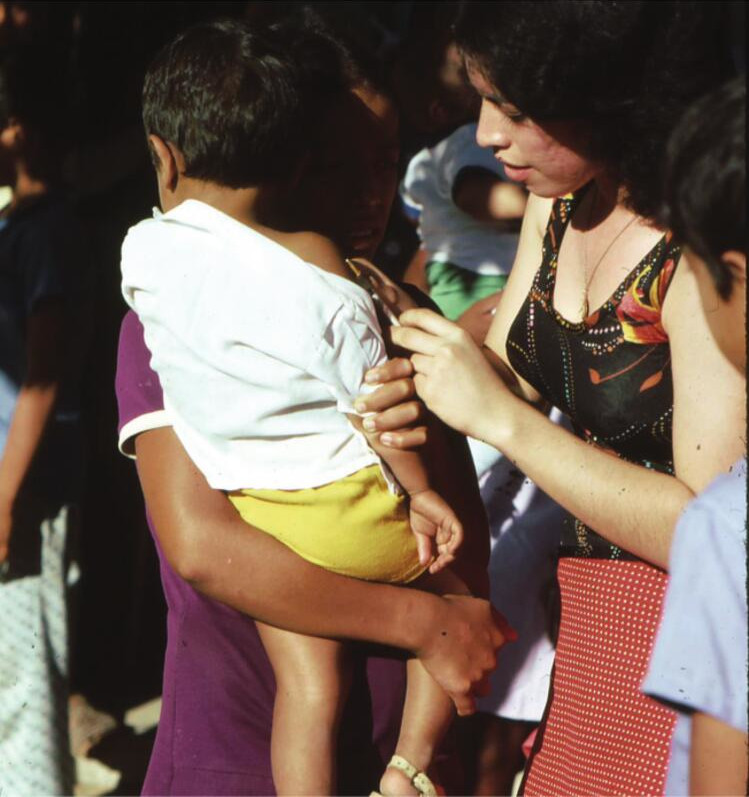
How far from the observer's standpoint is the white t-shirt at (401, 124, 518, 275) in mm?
3895

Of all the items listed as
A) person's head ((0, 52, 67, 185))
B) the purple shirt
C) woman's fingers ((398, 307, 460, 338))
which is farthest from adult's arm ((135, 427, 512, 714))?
person's head ((0, 52, 67, 185))

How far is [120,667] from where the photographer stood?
18.6 feet

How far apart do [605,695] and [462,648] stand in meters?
0.25

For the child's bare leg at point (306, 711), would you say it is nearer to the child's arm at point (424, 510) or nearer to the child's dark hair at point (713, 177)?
the child's arm at point (424, 510)

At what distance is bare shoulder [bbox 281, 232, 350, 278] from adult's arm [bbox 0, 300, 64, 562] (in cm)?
189

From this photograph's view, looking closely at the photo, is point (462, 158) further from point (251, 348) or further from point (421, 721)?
point (421, 721)

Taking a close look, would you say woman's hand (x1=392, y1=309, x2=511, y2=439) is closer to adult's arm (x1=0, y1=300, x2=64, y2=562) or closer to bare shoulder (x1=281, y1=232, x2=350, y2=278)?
bare shoulder (x1=281, y1=232, x2=350, y2=278)

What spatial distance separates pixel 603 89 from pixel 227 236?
66 centimetres

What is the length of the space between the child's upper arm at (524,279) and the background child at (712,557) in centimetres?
88

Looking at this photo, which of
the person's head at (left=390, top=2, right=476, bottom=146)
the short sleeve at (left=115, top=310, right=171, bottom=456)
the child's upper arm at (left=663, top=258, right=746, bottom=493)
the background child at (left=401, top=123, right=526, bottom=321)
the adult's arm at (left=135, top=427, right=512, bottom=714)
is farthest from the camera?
the person's head at (left=390, top=2, right=476, bottom=146)

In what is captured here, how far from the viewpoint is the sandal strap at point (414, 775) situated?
215 centimetres

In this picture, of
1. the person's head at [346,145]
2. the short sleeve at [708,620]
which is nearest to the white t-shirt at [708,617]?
the short sleeve at [708,620]

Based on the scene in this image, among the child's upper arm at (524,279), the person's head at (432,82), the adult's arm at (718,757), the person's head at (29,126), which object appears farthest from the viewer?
the person's head at (432,82)

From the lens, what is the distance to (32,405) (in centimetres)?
389
